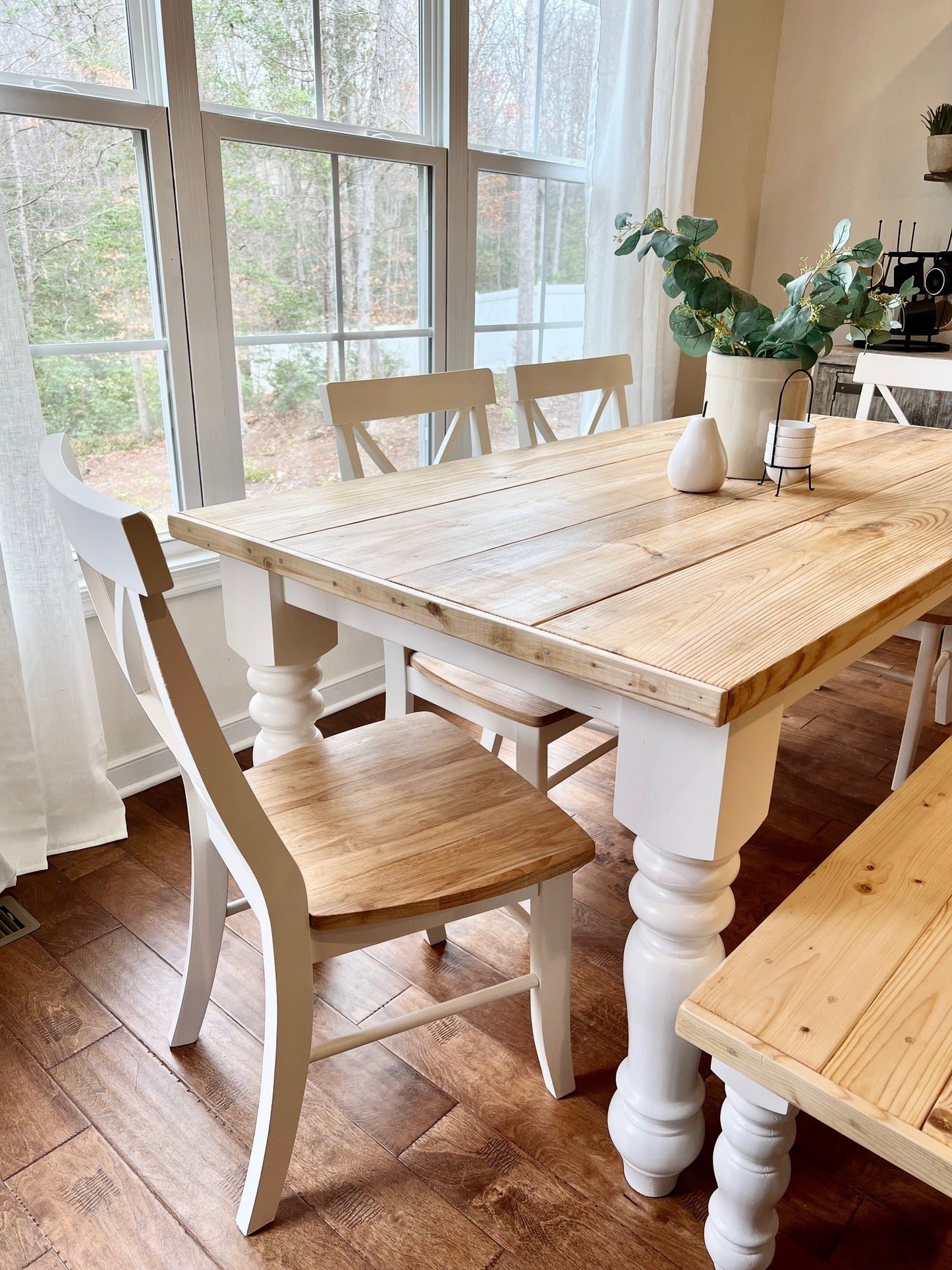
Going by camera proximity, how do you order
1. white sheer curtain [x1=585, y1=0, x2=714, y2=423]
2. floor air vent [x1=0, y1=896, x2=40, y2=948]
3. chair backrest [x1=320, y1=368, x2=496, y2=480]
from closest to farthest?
floor air vent [x1=0, y1=896, x2=40, y2=948] < chair backrest [x1=320, y1=368, x2=496, y2=480] < white sheer curtain [x1=585, y1=0, x2=714, y2=423]

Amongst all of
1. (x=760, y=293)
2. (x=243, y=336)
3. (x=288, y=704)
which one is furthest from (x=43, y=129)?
(x=760, y=293)

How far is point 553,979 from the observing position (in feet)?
4.29

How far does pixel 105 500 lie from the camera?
83cm

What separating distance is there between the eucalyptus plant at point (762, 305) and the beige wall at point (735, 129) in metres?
2.02

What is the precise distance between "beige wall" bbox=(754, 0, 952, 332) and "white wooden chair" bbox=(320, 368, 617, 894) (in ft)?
7.66

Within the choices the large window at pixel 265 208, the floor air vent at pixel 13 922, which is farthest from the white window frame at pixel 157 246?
the floor air vent at pixel 13 922

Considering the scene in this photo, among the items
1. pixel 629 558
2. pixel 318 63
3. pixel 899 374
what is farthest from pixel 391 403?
pixel 899 374

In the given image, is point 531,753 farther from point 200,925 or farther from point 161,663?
point 161,663

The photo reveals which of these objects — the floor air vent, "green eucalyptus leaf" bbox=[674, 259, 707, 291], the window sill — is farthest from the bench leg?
the window sill

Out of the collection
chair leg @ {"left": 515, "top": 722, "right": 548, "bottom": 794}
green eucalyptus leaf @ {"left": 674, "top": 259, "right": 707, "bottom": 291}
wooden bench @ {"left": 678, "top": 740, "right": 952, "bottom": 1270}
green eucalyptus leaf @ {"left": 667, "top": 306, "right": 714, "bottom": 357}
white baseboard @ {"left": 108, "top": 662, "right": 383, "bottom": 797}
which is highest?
green eucalyptus leaf @ {"left": 674, "top": 259, "right": 707, "bottom": 291}

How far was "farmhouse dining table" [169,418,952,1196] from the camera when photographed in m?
0.96

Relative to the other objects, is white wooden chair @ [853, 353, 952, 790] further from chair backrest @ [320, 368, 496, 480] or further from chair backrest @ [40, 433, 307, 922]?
chair backrest @ [40, 433, 307, 922]

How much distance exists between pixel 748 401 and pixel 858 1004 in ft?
3.58

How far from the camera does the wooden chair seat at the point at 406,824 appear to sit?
1079 millimetres
